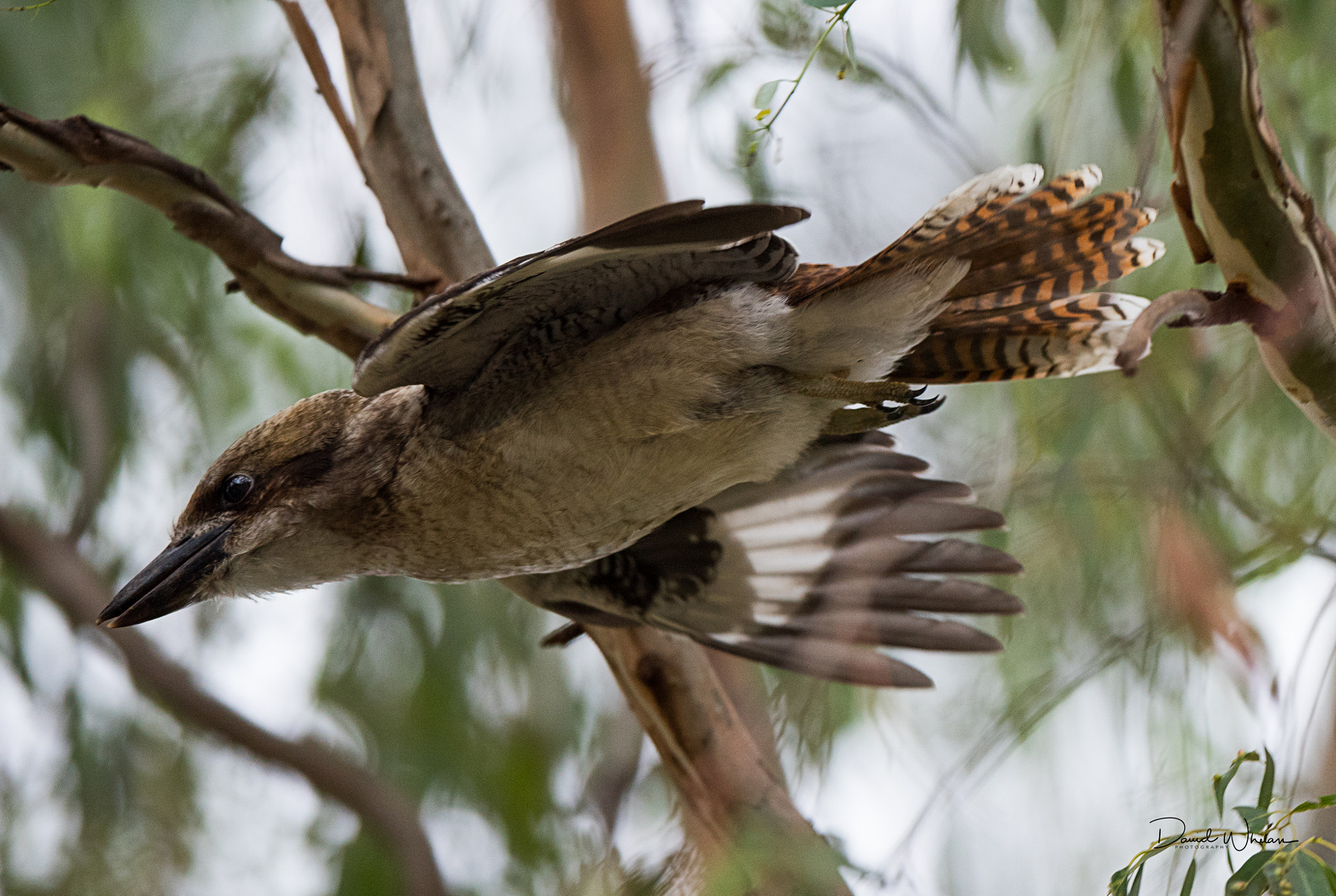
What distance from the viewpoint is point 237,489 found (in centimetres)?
163

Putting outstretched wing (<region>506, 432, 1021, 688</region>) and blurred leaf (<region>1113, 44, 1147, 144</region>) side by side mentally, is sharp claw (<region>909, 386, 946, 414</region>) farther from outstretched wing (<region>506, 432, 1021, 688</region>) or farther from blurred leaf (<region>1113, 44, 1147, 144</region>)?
blurred leaf (<region>1113, 44, 1147, 144</region>)

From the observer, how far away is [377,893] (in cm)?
236

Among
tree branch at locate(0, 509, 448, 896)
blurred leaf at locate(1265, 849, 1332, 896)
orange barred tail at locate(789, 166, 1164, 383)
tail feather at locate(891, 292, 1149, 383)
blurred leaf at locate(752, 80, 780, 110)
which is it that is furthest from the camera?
tree branch at locate(0, 509, 448, 896)

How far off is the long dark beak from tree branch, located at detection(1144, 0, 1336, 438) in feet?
3.97

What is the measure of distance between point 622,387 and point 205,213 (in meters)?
0.66

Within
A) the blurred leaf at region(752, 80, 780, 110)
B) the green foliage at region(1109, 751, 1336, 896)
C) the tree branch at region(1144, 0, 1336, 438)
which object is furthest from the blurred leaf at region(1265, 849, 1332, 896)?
the blurred leaf at region(752, 80, 780, 110)

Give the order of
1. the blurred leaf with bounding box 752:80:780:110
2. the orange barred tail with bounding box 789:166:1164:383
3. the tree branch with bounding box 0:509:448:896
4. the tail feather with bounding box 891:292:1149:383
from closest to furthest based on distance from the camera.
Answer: the blurred leaf with bounding box 752:80:780:110
the orange barred tail with bounding box 789:166:1164:383
the tail feather with bounding box 891:292:1149:383
the tree branch with bounding box 0:509:448:896

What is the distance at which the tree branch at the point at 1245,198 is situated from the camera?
1.20 m

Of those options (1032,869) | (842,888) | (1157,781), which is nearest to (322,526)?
(842,888)

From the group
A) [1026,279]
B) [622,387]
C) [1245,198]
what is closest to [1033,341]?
[1026,279]

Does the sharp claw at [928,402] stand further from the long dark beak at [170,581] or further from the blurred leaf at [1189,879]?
the long dark beak at [170,581]

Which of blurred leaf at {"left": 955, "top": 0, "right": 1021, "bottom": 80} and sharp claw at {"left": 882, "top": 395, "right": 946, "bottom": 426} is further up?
blurred leaf at {"left": 955, "top": 0, "right": 1021, "bottom": 80}

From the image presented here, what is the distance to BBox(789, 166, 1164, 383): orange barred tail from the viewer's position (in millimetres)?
1495

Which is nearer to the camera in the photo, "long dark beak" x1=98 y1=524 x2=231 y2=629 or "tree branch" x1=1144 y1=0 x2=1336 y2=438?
"tree branch" x1=1144 y1=0 x2=1336 y2=438
